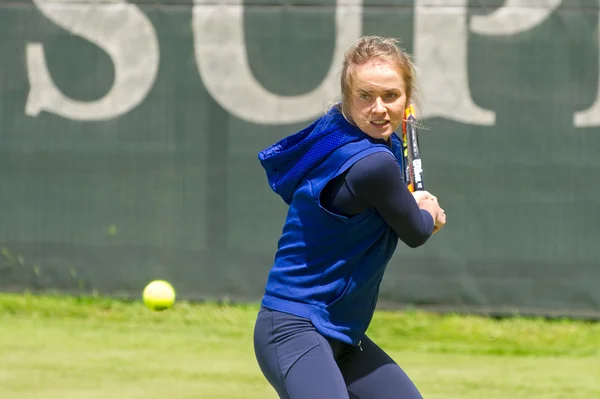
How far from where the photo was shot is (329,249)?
9.34 feet

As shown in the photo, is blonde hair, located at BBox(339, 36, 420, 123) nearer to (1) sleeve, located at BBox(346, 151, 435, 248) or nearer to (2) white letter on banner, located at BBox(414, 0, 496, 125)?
(1) sleeve, located at BBox(346, 151, 435, 248)

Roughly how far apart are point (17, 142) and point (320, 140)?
540 cm

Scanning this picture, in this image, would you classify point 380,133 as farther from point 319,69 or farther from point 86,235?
point 86,235

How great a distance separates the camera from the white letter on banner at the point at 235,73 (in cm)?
756

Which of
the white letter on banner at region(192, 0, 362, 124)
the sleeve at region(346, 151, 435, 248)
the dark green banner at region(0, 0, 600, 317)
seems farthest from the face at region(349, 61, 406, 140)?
the white letter on banner at region(192, 0, 362, 124)

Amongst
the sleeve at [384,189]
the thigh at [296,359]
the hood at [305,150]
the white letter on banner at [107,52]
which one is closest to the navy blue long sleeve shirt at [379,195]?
the sleeve at [384,189]

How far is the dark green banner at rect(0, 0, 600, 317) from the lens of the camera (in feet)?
24.2

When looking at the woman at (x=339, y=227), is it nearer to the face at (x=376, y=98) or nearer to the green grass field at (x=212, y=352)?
the face at (x=376, y=98)

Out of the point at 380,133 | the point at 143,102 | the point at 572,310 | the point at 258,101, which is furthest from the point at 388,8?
the point at 380,133

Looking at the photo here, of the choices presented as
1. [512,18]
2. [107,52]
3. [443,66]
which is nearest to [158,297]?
[107,52]

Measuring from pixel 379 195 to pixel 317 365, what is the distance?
0.48 meters

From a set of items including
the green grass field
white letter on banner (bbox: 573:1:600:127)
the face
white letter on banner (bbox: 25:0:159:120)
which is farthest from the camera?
white letter on banner (bbox: 25:0:159:120)

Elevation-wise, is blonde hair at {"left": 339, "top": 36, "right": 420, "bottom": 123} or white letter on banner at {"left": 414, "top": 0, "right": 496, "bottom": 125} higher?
blonde hair at {"left": 339, "top": 36, "right": 420, "bottom": 123}

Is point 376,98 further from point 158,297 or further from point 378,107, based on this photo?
point 158,297
